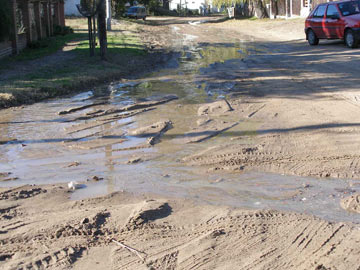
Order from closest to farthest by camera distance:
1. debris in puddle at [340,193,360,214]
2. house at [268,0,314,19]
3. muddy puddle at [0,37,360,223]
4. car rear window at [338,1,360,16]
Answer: debris in puddle at [340,193,360,214], muddy puddle at [0,37,360,223], car rear window at [338,1,360,16], house at [268,0,314,19]

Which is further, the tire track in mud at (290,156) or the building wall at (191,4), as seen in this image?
the building wall at (191,4)

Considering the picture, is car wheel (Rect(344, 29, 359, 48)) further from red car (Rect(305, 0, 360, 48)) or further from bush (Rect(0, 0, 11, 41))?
bush (Rect(0, 0, 11, 41))

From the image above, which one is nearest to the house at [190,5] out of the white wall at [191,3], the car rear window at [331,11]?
the white wall at [191,3]

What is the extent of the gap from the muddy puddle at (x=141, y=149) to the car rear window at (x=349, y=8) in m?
9.16

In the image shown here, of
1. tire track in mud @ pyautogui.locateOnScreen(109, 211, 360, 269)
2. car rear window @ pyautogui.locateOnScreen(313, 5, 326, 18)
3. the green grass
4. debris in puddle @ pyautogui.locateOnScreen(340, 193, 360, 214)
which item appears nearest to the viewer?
tire track in mud @ pyautogui.locateOnScreen(109, 211, 360, 269)

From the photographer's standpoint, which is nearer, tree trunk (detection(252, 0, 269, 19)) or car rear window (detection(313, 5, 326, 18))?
car rear window (detection(313, 5, 326, 18))

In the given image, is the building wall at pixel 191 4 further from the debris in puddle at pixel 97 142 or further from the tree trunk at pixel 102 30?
the debris in puddle at pixel 97 142

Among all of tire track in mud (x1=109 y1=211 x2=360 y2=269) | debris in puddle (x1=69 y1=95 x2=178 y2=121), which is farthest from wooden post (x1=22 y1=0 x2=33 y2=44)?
tire track in mud (x1=109 y1=211 x2=360 y2=269)

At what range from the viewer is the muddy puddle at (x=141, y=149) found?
5633 mm

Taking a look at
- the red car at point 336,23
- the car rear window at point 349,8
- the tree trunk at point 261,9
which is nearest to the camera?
the red car at point 336,23

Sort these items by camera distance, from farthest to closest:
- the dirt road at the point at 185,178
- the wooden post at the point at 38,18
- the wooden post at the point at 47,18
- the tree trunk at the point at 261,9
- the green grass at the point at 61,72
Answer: the tree trunk at the point at 261,9, the wooden post at the point at 47,18, the wooden post at the point at 38,18, the green grass at the point at 61,72, the dirt road at the point at 185,178

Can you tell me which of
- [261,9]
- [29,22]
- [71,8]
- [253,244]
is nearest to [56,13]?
[29,22]

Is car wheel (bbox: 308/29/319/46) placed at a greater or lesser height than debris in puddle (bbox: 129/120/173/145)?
greater

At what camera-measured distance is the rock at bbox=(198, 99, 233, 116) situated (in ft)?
32.0
